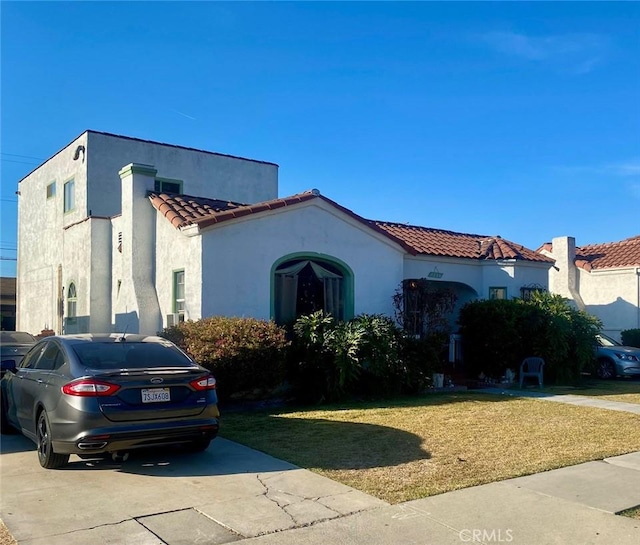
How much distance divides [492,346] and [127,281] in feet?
30.6

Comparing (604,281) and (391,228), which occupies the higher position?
(391,228)

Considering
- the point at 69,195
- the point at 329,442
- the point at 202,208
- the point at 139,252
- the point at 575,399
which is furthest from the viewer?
the point at 69,195

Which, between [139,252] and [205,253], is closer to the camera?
[205,253]

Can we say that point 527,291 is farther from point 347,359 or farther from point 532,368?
point 347,359

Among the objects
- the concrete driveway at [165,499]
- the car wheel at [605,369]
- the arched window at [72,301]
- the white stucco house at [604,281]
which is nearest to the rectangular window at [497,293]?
the car wheel at [605,369]

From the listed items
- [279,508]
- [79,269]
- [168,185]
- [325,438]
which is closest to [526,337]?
[325,438]

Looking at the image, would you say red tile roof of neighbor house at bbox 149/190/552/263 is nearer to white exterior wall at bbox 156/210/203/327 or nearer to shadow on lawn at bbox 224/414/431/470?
white exterior wall at bbox 156/210/203/327

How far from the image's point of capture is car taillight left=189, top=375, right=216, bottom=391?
23.3 feet

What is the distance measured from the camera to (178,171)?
21766mm

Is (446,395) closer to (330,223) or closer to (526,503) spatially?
(330,223)

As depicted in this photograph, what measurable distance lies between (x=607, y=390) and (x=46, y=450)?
12875mm

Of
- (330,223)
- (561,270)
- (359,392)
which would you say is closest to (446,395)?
(359,392)

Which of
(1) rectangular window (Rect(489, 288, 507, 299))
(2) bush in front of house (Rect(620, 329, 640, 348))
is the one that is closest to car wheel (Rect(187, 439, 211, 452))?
(1) rectangular window (Rect(489, 288, 507, 299))

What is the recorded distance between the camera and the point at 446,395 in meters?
13.6
